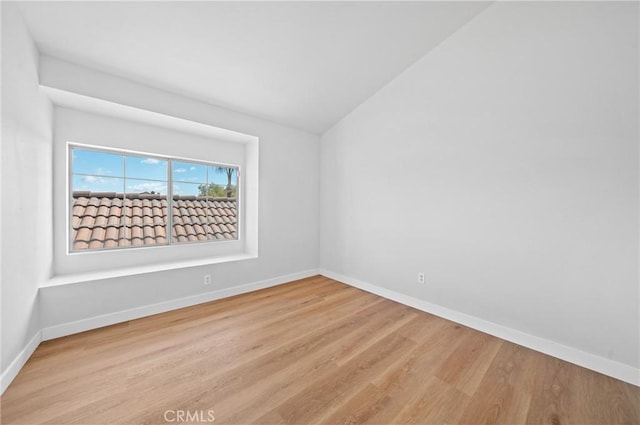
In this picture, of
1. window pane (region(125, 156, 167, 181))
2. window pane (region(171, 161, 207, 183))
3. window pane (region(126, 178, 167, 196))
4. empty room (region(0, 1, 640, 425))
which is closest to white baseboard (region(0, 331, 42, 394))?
empty room (region(0, 1, 640, 425))

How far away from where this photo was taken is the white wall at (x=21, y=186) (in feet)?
4.96

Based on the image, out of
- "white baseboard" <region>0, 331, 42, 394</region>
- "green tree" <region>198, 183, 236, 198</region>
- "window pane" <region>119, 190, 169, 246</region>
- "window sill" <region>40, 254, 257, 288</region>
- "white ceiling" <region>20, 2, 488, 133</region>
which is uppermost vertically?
"white ceiling" <region>20, 2, 488, 133</region>

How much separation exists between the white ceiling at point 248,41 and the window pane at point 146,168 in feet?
3.02

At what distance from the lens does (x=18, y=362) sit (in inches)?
64.6

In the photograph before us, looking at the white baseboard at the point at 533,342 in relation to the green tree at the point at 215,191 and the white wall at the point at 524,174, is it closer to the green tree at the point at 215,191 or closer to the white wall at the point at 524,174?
the white wall at the point at 524,174

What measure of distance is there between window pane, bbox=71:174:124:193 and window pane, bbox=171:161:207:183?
576 mm

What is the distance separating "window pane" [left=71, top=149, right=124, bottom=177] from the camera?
8.21 feet

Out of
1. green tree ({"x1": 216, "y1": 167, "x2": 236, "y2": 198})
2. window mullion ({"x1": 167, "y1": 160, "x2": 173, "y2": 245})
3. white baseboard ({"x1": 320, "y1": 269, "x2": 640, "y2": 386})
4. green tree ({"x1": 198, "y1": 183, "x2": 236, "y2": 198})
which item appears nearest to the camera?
white baseboard ({"x1": 320, "y1": 269, "x2": 640, "y2": 386})

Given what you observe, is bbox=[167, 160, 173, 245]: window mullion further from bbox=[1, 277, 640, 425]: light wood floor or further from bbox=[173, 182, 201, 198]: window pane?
bbox=[1, 277, 640, 425]: light wood floor

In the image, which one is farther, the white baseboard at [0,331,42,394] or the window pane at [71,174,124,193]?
the window pane at [71,174,124,193]

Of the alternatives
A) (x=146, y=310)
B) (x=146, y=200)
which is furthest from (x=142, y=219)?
(x=146, y=310)

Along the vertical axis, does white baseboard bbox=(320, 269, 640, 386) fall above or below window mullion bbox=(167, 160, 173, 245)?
below

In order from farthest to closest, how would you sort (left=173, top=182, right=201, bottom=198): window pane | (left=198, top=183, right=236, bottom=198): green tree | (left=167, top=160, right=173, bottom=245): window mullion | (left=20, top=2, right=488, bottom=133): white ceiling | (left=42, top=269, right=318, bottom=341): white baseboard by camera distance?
(left=198, top=183, right=236, bottom=198): green tree → (left=173, top=182, right=201, bottom=198): window pane → (left=167, top=160, right=173, bottom=245): window mullion → (left=42, top=269, right=318, bottom=341): white baseboard → (left=20, top=2, right=488, bottom=133): white ceiling

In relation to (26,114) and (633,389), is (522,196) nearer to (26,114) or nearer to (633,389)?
(633,389)
